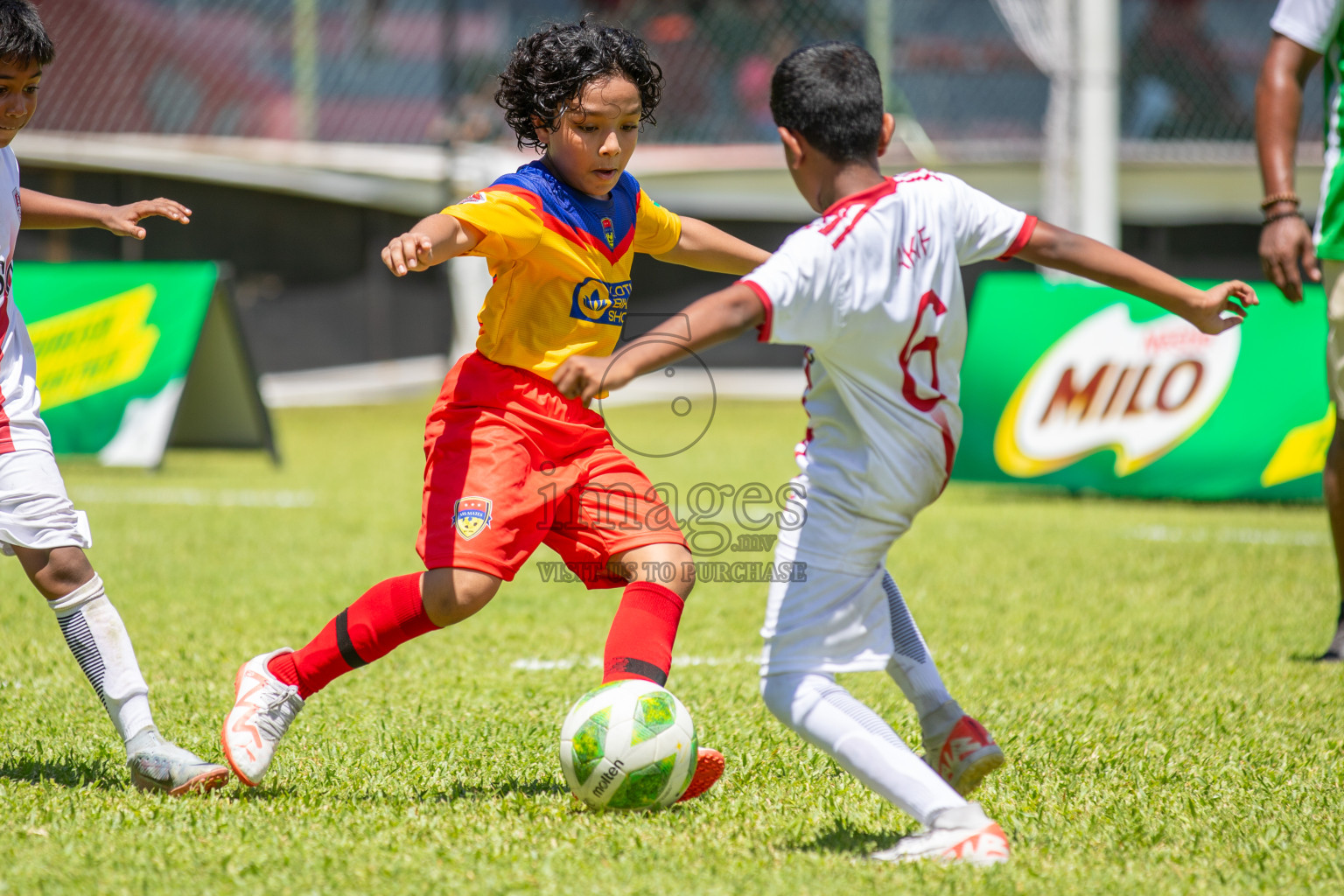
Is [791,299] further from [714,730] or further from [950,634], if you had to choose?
[950,634]

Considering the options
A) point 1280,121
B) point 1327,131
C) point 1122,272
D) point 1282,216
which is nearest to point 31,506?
point 1122,272

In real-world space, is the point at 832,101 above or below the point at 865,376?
above

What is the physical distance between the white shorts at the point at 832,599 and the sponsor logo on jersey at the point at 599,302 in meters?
0.84

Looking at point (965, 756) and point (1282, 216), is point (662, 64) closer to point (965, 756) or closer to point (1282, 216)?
point (1282, 216)

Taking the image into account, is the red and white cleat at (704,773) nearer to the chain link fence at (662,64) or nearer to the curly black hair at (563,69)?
the curly black hair at (563,69)

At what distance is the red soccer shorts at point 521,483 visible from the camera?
3.07 m

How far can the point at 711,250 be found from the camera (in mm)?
3455

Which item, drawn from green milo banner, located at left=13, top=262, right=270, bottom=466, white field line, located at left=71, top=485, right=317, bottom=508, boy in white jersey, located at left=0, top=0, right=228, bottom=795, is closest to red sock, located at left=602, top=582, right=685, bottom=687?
boy in white jersey, located at left=0, top=0, right=228, bottom=795

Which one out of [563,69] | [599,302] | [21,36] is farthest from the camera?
[599,302]

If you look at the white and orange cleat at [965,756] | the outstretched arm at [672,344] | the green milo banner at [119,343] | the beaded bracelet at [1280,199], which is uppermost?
the beaded bracelet at [1280,199]

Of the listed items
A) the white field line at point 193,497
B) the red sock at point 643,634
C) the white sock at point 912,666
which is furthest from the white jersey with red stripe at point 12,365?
the white field line at point 193,497

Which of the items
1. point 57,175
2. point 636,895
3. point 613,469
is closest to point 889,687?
point 613,469

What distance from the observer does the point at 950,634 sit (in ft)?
16.3

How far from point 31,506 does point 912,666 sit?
1.91 metres
